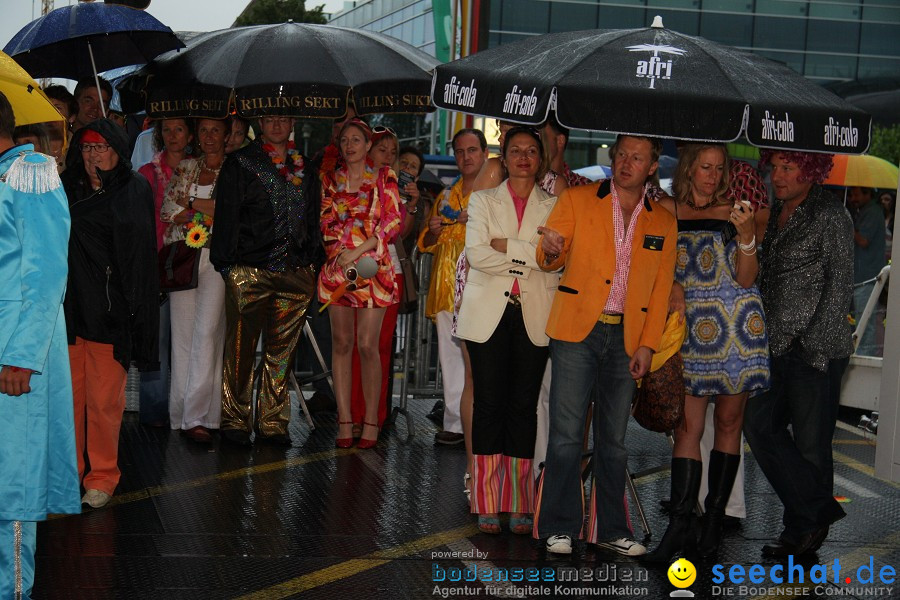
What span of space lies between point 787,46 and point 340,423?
3428cm

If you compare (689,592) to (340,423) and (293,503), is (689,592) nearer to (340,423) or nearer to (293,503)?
(293,503)

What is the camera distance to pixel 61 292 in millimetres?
4551

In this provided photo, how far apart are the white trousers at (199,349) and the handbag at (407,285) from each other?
4.44 feet

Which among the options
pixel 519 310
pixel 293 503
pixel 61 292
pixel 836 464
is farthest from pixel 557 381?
pixel 836 464

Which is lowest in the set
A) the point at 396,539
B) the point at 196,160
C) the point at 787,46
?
the point at 396,539

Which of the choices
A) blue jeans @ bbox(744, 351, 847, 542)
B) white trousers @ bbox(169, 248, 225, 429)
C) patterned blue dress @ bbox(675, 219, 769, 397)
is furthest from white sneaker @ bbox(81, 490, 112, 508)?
blue jeans @ bbox(744, 351, 847, 542)

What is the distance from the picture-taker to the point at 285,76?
293 inches

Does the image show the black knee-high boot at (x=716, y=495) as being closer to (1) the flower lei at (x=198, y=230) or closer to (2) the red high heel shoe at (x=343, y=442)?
(2) the red high heel shoe at (x=343, y=442)

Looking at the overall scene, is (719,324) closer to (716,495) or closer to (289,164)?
(716,495)

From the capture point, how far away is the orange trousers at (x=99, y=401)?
6.57m

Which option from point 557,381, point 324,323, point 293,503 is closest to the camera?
point 557,381

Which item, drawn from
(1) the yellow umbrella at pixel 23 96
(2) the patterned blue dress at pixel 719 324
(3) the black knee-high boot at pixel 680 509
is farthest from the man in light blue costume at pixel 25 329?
(2) the patterned blue dress at pixel 719 324

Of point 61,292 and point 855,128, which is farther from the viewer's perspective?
point 855,128

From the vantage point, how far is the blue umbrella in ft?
25.9
